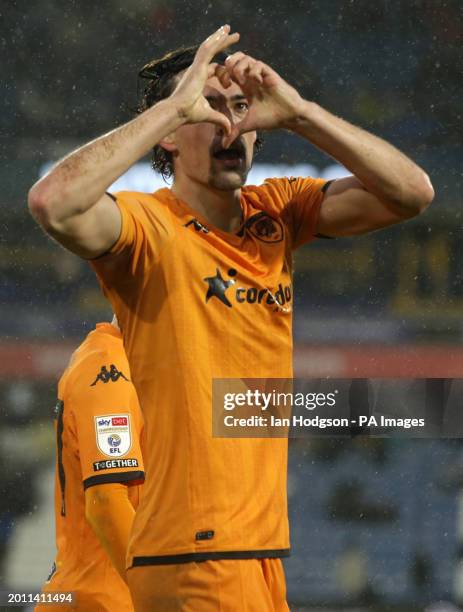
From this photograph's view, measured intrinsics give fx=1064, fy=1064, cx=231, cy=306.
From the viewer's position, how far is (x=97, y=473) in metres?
2.24

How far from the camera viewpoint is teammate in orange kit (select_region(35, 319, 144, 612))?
2.21 metres

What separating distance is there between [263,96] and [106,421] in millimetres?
876

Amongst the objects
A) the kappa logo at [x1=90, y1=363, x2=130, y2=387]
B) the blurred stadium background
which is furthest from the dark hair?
the blurred stadium background

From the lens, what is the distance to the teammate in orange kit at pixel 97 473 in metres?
2.21

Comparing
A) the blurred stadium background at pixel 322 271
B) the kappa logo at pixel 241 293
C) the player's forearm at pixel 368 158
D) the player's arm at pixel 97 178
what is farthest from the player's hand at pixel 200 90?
the blurred stadium background at pixel 322 271

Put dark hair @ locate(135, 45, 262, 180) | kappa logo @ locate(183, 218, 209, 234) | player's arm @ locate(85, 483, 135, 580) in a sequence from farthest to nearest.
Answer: player's arm @ locate(85, 483, 135, 580) < dark hair @ locate(135, 45, 262, 180) < kappa logo @ locate(183, 218, 209, 234)

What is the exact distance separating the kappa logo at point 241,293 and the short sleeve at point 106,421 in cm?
62

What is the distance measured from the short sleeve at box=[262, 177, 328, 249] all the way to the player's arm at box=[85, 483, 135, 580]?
2.25ft

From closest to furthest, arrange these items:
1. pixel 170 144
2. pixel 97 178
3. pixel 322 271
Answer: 1. pixel 97 178
2. pixel 170 144
3. pixel 322 271

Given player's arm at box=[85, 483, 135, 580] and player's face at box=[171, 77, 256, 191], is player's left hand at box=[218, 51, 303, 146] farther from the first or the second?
player's arm at box=[85, 483, 135, 580]

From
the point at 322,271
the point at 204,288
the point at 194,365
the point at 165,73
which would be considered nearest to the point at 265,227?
the point at 204,288

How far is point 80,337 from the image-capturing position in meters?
5.18

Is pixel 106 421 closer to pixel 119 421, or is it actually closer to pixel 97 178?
pixel 119 421

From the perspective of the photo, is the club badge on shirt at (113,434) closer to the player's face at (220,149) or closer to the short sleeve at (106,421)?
the short sleeve at (106,421)
